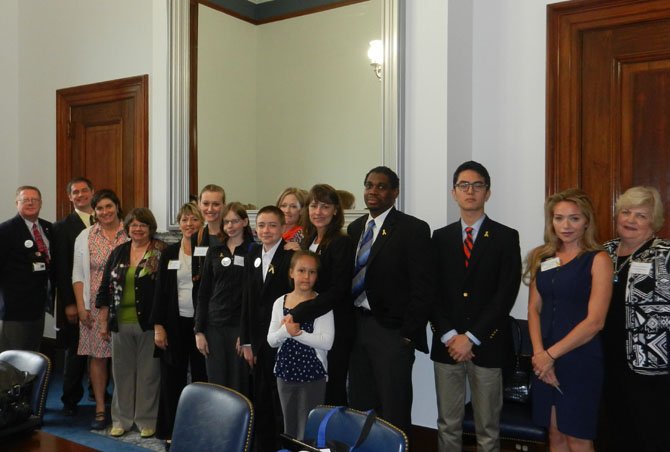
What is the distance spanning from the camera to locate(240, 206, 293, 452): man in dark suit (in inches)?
126

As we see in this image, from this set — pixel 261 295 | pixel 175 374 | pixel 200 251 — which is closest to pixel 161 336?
pixel 175 374

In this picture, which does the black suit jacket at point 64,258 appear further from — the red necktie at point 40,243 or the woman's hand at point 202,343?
the woman's hand at point 202,343

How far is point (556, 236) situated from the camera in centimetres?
280

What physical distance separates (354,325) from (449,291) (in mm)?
495

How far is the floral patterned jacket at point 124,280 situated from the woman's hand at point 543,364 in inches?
87.5

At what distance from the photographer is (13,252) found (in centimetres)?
413

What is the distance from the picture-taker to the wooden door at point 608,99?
3178 mm

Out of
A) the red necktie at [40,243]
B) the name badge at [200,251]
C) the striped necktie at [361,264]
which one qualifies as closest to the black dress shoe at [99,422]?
the red necktie at [40,243]

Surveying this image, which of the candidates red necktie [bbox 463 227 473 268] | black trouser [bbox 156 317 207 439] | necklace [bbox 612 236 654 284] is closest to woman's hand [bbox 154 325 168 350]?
black trouser [bbox 156 317 207 439]

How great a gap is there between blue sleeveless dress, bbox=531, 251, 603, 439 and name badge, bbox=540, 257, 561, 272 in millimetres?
21

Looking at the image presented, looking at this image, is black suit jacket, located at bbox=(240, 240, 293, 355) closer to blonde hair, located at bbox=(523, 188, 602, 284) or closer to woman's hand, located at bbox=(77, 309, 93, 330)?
blonde hair, located at bbox=(523, 188, 602, 284)

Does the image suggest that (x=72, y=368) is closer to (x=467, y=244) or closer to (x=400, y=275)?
(x=400, y=275)

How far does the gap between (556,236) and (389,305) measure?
0.81m

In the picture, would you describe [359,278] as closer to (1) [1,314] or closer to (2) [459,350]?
(2) [459,350]
